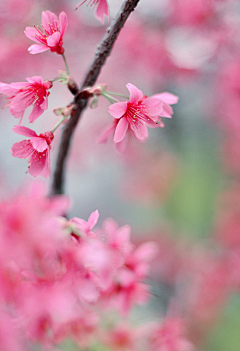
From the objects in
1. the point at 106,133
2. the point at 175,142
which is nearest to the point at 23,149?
the point at 106,133

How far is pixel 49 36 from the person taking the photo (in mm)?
393

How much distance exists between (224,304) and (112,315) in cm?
62

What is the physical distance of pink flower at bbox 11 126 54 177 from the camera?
0.39 metres

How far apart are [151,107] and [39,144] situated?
15 cm

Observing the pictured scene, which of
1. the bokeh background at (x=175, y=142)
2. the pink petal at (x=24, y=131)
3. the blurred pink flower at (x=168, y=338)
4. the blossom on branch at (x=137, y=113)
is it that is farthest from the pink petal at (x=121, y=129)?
the blurred pink flower at (x=168, y=338)

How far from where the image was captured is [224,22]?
94cm

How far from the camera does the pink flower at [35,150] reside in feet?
1.29

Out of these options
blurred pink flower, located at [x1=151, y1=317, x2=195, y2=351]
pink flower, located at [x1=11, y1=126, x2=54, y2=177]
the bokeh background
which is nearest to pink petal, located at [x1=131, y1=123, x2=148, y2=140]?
pink flower, located at [x1=11, y1=126, x2=54, y2=177]

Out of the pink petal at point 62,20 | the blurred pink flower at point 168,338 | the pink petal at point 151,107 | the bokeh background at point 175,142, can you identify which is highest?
the bokeh background at point 175,142

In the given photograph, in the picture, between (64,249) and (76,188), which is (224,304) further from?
(76,188)

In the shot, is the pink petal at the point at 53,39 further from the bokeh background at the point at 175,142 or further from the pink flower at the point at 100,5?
the bokeh background at the point at 175,142

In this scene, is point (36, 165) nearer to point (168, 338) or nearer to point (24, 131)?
point (24, 131)

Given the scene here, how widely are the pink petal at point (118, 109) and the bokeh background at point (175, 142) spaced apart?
0.92ft

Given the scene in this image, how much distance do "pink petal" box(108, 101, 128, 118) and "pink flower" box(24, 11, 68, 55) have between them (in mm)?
104
